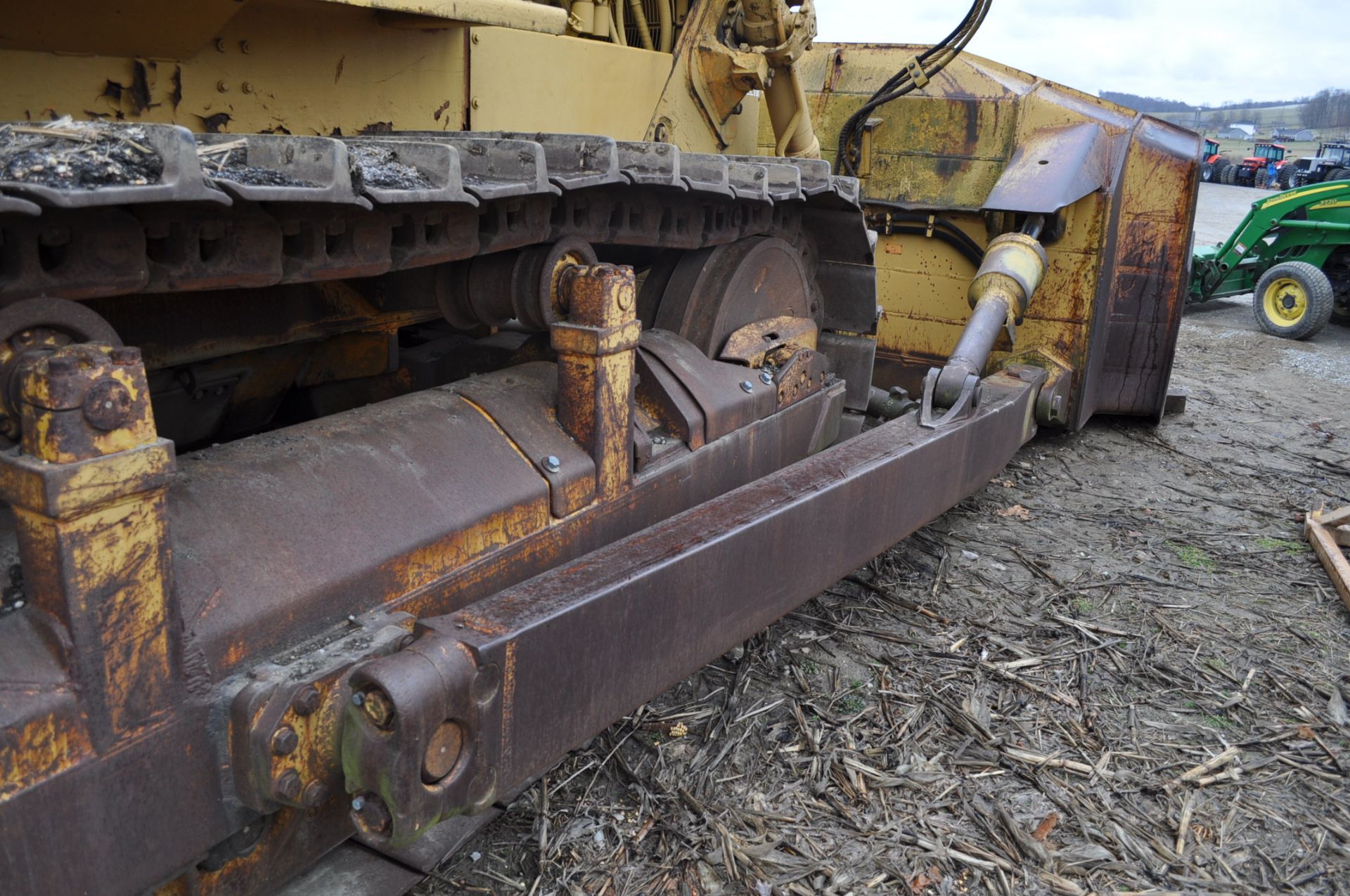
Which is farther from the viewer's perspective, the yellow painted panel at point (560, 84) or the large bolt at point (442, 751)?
the yellow painted panel at point (560, 84)

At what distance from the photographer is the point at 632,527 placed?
2.46 meters

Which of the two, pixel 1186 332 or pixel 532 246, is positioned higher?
pixel 532 246

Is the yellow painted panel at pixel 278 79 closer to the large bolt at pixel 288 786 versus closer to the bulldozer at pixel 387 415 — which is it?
the bulldozer at pixel 387 415

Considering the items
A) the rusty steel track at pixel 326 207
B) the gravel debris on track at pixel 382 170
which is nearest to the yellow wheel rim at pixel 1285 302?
the rusty steel track at pixel 326 207

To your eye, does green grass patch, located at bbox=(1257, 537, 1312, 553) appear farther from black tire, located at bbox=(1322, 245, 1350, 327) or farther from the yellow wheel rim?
black tire, located at bbox=(1322, 245, 1350, 327)

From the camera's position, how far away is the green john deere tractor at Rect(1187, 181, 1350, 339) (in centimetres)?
943

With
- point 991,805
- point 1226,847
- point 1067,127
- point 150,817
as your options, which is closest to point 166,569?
point 150,817

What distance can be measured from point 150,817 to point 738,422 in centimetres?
169

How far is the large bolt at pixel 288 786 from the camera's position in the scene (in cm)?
151

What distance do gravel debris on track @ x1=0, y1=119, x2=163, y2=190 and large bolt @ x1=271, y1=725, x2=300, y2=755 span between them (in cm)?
75

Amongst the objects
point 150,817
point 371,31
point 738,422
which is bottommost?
point 150,817

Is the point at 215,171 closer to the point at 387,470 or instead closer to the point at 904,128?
the point at 387,470

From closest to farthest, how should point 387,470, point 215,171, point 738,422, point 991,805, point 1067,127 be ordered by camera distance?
point 215,171 < point 387,470 < point 991,805 < point 738,422 < point 1067,127

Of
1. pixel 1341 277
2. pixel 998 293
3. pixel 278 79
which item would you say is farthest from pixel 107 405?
pixel 1341 277
